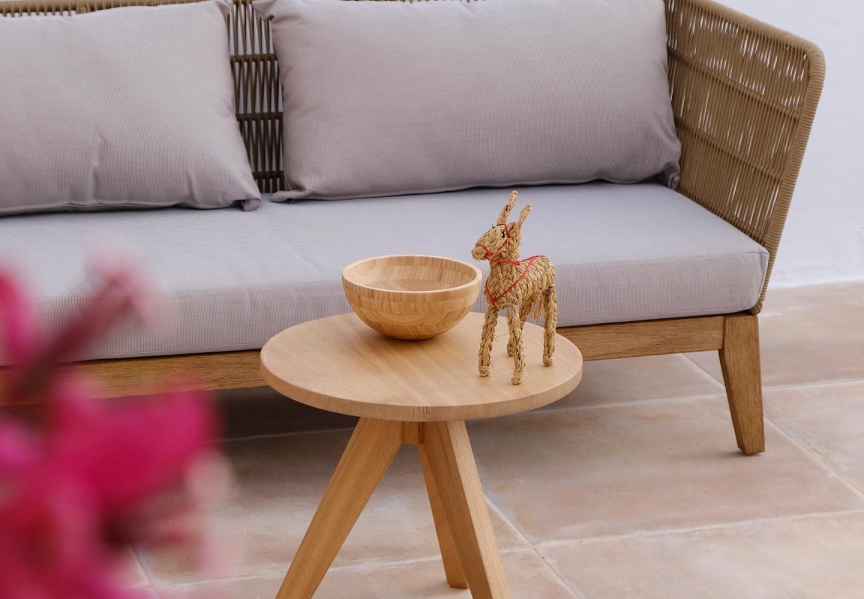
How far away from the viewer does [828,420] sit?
2439 mm

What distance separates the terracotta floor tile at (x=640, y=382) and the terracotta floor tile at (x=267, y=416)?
52cm

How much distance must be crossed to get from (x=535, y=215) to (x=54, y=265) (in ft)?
3.16

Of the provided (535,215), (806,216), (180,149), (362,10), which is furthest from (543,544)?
(806,216)

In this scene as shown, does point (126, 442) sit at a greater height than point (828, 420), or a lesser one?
greater

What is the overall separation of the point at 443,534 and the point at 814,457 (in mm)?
941

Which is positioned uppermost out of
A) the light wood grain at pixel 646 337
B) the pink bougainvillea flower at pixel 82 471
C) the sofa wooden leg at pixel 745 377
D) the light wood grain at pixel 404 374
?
the pink bougainvillea flower at pixel 82 471

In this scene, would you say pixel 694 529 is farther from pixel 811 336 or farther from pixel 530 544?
pixel 811 336

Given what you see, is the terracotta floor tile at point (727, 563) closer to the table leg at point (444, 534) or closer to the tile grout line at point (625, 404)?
the table leg at point (444, 534)

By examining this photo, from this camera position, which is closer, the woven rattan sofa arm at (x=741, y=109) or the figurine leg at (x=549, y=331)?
the figurine leg at (x=549, y=331)

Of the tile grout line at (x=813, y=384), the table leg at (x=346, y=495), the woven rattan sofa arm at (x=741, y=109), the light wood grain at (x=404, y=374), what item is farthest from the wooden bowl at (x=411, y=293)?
the tile grout line at (x=813, y=384)

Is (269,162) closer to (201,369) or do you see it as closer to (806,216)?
(201,369)

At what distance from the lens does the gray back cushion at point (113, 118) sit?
7.09 feet

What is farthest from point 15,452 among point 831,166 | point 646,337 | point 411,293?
point 831,166

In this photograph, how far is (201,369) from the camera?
192 centimetres
